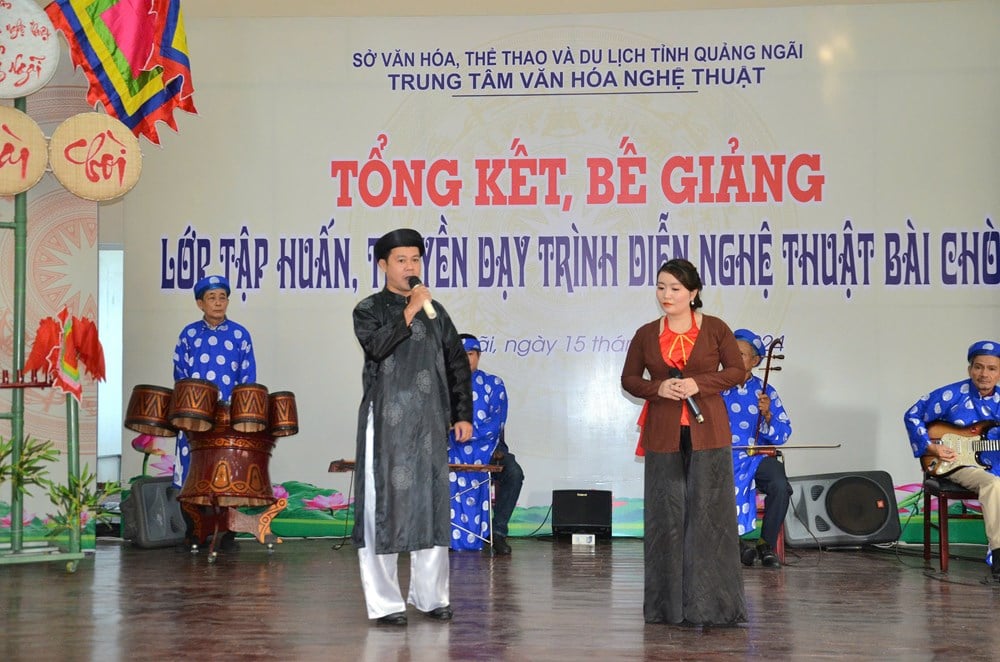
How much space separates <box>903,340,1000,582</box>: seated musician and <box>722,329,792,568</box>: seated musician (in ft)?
2.49

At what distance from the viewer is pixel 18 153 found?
220 inches

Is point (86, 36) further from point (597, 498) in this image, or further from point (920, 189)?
point (920, 189)

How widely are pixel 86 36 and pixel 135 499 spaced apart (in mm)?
2700

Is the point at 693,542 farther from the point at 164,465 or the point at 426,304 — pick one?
the point at 164,465

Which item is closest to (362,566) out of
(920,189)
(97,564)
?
(97,564)

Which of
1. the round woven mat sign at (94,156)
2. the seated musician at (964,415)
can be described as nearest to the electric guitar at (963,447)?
the seated musician at (964,415)

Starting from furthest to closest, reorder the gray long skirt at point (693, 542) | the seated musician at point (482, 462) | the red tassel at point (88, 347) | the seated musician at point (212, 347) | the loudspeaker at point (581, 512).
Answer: the loudspeaker at point (581, 512) < the seated musician at point (482, 462) < the seated musician at point (212, 347) < the red tassel at point (88, 347) < the gray long skirt at point (693, 542)

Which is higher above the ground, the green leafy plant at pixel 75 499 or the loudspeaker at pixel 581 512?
the green leafy plant at pixel 75 499

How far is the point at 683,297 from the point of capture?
408 centimetres

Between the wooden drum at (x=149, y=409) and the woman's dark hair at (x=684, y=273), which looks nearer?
the woman's dark hair at (x=684, y=273)

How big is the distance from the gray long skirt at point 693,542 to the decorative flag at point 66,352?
10.2 feet

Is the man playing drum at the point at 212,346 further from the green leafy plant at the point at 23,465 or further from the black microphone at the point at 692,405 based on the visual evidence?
the black microphone at the point at 692,405

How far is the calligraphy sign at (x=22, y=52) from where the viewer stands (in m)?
5.59

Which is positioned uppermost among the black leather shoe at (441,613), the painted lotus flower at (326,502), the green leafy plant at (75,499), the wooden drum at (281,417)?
the wooden drum at (281,417)
